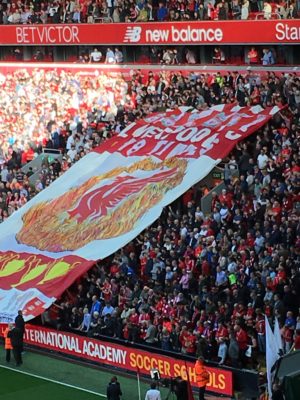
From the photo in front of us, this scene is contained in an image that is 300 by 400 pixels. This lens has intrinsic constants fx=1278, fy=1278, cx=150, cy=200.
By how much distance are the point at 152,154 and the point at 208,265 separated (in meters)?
6.58

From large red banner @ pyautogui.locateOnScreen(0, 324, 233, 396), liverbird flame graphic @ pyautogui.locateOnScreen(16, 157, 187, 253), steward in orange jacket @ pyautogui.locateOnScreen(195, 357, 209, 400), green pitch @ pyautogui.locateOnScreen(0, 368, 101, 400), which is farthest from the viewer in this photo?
liverbird flame graphic @ pyautogui.locateOnScreen(16, 157, 187, 253)

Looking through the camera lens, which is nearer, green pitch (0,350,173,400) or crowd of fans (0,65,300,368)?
crowd of fans (0,65,300,368)

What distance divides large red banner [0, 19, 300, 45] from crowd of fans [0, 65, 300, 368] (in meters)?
1.13

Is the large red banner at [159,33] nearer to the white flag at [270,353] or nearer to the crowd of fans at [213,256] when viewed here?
the crowd of fans at [213,256]

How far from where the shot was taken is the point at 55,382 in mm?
26297

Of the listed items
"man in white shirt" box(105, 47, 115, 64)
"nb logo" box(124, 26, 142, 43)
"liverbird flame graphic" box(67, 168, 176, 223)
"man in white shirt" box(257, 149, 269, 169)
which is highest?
"nb logo" box(124, 26, 142, 43)

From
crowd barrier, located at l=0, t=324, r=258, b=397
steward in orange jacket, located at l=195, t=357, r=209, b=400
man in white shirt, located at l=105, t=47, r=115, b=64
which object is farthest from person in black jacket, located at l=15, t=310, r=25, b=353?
man in white shirt, located at l=105, t=47, r=115, b=64

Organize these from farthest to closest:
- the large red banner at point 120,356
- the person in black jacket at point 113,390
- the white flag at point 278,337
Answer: the large red banner at point 120,356, the person in black jacket at point 113,390, the white flag at point 278,337

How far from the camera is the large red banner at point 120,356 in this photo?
24.4 m

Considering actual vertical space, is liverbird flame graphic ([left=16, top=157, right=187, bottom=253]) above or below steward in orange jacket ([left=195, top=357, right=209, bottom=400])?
above

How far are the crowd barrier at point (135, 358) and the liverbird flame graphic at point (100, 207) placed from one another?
298 centimetres

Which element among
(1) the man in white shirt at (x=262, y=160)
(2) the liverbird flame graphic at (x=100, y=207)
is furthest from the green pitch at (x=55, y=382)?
(1) the man in white shirt at (x=262, y=160)

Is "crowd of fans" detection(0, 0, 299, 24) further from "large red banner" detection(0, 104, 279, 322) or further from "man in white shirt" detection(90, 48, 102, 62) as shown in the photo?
"large red banner" detection(0, 104, 279, 322)

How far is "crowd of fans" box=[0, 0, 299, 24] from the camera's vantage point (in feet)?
116
